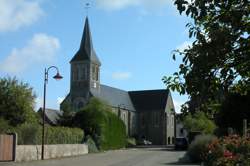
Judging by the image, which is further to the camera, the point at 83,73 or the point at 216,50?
the point at 83,73

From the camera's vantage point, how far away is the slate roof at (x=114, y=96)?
348ft

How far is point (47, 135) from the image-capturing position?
41094mm

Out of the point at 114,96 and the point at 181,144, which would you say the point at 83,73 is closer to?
the point at 114,96

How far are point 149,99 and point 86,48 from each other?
2649cm

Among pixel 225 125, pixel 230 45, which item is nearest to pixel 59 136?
pixel 225 125

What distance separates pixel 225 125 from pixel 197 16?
40.5m

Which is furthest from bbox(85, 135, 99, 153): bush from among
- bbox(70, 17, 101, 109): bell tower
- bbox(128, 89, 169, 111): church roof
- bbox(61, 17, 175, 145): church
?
bbox(128, 89, 169, 111): church roof

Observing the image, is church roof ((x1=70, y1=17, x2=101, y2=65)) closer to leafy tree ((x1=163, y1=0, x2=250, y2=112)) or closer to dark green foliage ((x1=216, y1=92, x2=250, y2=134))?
dark green foliage ((x1=216, y1=92, x2=250, y2=134))

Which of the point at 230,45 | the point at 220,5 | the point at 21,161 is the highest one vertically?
the point at 220,5

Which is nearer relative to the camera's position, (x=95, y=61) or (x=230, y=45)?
(x=230, y=45)

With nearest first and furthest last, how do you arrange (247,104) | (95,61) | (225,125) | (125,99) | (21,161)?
1. (21,161)
2. (247,104)
3. (225,125)
4. (95,61)
5. (125,99)

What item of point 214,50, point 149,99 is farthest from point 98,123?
point 149,99

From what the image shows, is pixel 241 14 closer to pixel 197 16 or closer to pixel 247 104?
pixel 197 16

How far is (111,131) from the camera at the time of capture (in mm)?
62812
